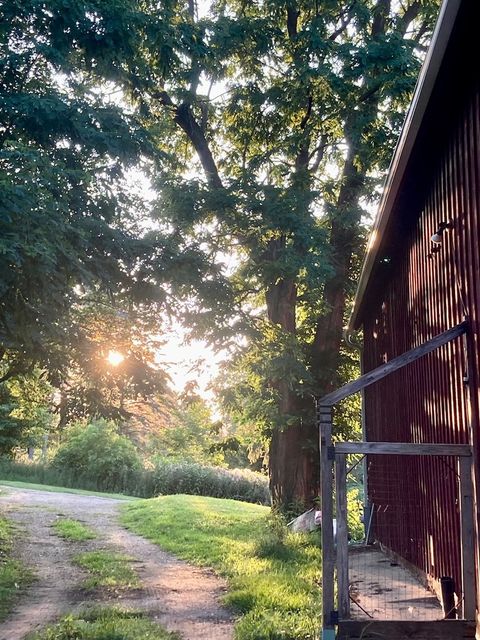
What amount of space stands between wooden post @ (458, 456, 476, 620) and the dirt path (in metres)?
2.45

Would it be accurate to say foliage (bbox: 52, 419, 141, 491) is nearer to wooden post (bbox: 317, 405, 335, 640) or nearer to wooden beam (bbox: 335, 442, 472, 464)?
wooden post (bbox: 317, 405, 335, 640)

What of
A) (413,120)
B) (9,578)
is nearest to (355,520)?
(9,578)

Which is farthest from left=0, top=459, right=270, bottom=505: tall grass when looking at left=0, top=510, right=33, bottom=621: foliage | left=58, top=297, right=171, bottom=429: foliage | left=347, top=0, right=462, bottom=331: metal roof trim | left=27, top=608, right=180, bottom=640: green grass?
left=27, top=608, right=180, bottom=640: green grass

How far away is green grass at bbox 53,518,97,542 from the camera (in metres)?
14.3

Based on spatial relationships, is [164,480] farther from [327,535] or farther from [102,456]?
[327,535]

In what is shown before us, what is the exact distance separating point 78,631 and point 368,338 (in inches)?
318

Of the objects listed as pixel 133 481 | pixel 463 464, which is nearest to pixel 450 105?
pixel 463 464

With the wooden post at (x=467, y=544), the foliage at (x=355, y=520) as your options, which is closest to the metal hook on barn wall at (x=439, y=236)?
the wooden post at (x=467, y=544)

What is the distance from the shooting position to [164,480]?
30031mm

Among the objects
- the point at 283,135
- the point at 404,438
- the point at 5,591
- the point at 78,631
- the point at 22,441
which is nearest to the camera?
the point at 78,631

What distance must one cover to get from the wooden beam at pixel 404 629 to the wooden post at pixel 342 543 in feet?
0.40

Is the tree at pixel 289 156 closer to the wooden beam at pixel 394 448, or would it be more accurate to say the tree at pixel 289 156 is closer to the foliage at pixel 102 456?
the wooden beam at pixel 394 448

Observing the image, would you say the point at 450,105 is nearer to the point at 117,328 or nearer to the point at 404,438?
the point at 404,438

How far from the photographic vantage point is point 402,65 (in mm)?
14398
